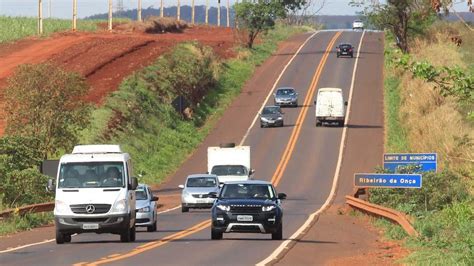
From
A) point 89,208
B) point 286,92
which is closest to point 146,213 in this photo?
point 89,208

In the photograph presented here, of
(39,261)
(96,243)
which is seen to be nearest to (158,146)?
(96,243)

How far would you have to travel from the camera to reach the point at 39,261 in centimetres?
2411

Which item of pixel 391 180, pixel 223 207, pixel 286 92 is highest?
pixel 223 207

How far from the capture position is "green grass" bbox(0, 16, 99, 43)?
4725 inches

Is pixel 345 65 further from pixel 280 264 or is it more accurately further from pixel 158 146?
pixel 280 264

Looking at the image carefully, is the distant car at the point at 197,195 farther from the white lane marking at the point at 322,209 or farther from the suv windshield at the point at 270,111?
the suv windshield at the point at 270,111

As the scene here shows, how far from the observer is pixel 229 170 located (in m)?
55.8

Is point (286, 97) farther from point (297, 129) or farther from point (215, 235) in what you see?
point (215, 235)

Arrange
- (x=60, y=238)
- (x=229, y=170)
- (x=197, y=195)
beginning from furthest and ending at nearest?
(x=229, y=170) → (x=197, y=195) → (x=60, y=238)

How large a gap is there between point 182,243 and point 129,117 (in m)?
49.7

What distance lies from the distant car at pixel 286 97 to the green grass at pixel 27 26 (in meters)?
32.3

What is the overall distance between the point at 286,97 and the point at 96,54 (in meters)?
17.5

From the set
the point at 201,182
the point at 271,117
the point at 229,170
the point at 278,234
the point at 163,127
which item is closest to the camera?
the point at 278,234

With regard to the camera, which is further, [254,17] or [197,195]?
[254,17]
